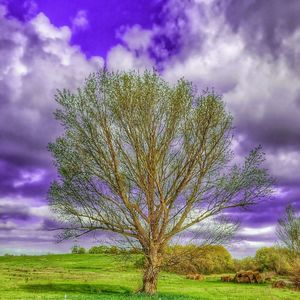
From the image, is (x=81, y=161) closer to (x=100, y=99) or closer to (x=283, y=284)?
(x=100, y=99)

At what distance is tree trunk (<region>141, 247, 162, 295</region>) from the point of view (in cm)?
3247

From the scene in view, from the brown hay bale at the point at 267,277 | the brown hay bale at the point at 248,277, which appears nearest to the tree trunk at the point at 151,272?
the brown hay bale at the point at 248,277

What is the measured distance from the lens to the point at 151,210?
107 feet

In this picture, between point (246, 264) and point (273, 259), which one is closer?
point (273, 259)

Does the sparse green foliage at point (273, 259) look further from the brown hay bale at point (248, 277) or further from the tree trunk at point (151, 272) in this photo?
the tree trunk at point (151, 272)

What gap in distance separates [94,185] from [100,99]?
22.3 ft

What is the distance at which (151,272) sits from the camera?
3253 centimetres

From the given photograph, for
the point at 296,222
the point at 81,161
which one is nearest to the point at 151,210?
the point at 81,161

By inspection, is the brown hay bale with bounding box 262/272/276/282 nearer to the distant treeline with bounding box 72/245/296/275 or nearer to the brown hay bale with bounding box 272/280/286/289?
the distant treeline with bounding box 72/245/296/275

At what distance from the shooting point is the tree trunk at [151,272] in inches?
1278

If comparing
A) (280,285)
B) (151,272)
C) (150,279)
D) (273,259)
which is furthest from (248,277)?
(151,272)

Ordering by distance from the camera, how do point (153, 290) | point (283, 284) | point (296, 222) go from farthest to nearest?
point (296, 222)
point (283, 284)
point (153, 290)

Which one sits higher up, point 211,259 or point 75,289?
point 211,259

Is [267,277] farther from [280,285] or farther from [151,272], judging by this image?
[151,272]
